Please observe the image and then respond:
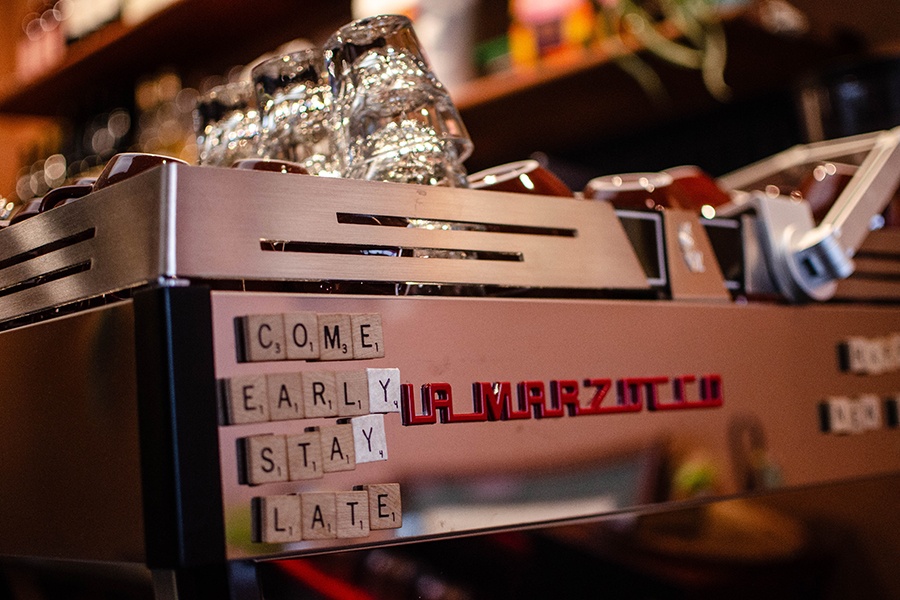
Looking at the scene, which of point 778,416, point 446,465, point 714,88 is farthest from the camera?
point 714,88

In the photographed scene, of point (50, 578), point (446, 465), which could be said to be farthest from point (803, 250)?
point (50, 578)

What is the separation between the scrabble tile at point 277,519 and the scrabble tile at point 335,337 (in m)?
0.08

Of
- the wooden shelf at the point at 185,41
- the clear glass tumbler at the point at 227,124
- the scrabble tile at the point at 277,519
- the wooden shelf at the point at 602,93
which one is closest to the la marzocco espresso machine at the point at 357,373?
the scrabble tile at the point at 277,519

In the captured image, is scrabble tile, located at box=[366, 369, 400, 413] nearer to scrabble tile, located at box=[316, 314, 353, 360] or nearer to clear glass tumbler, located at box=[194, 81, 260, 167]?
scrabble tile, located at box=[316, 314, 353, 360]

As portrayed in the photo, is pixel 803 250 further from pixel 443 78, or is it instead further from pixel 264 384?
pixel 443 78

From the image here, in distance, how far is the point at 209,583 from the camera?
0.51 metres

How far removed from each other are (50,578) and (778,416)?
0.57m

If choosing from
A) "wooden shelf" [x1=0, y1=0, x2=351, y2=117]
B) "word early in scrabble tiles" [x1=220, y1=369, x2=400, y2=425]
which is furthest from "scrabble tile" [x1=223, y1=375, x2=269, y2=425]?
"wooden shelf" [x1=0, y1=0, x2=351, y2=117]

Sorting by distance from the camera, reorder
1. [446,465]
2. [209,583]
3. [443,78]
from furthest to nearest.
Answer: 1. [443,78]
2. [446,465]
3. [209,583]

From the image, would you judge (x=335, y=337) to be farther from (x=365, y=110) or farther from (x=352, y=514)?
(x=365, y=110)

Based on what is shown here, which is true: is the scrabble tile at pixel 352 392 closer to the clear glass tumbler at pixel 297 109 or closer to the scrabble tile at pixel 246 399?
the scrabble tile at pixel 246 399

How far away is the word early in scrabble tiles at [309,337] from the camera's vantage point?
0.54 m

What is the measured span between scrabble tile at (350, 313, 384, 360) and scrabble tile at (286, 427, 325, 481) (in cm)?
A: 5

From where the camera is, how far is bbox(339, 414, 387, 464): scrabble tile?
0.57m
